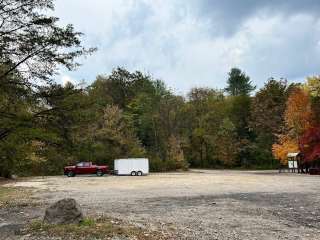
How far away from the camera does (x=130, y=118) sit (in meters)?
71.8

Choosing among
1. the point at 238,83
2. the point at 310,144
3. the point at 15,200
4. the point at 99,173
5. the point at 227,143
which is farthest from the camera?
the point at 238,83

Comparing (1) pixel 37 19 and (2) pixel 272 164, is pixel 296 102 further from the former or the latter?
(1) pixel 37 19

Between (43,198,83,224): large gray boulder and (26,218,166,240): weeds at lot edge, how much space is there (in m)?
0.18

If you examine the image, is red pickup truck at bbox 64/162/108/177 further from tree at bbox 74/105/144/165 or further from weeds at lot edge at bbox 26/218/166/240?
weeds at lot edge at bbox 26/218/166/240

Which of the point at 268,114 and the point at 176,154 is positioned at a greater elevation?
the point at 268,114

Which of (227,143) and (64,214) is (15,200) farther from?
(227,143)

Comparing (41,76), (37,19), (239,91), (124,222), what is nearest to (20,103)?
(41,76)

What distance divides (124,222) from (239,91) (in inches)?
4098

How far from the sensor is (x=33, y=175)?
2206 inches

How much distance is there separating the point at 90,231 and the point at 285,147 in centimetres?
4791

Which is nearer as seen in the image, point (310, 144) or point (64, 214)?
point (64, 214)

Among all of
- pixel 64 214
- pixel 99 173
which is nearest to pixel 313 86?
pixel 99 173

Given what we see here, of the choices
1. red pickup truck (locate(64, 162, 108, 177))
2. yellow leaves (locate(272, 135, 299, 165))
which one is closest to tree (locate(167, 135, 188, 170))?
yellow leaves (locate(272, 135, 299, 165))

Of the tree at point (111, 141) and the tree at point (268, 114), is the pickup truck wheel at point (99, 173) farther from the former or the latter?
the tree at point (268, 114)
